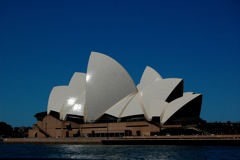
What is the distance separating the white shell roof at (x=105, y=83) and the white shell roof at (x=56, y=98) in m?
11.5

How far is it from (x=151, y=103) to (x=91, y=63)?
1418 centimetres

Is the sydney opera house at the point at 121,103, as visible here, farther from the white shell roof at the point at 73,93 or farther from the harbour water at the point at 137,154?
the harbour water at the point at 137,154

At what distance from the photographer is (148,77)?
77312 millimetres

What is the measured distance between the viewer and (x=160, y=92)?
69688mm

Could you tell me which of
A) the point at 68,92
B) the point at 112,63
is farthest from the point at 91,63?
the point at 68,92

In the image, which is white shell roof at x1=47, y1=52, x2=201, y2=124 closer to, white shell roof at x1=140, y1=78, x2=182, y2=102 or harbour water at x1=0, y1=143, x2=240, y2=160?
white shell roof at x1=140, y1=78, x2=182, y2=102

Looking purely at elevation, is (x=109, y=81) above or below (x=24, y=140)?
above

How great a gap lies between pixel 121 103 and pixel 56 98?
742 inches

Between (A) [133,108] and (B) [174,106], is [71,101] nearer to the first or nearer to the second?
(A) [133,108]

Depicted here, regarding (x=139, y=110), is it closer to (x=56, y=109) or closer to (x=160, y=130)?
(x=160, y=130)

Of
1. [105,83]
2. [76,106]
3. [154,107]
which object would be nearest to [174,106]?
[154,107]

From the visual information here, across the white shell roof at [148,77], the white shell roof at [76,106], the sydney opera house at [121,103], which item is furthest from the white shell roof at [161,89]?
the white shell roof at [76,106]

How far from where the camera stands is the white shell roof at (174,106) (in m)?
67.2

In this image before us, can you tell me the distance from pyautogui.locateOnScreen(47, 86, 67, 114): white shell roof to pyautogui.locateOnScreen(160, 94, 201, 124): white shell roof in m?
24.9
